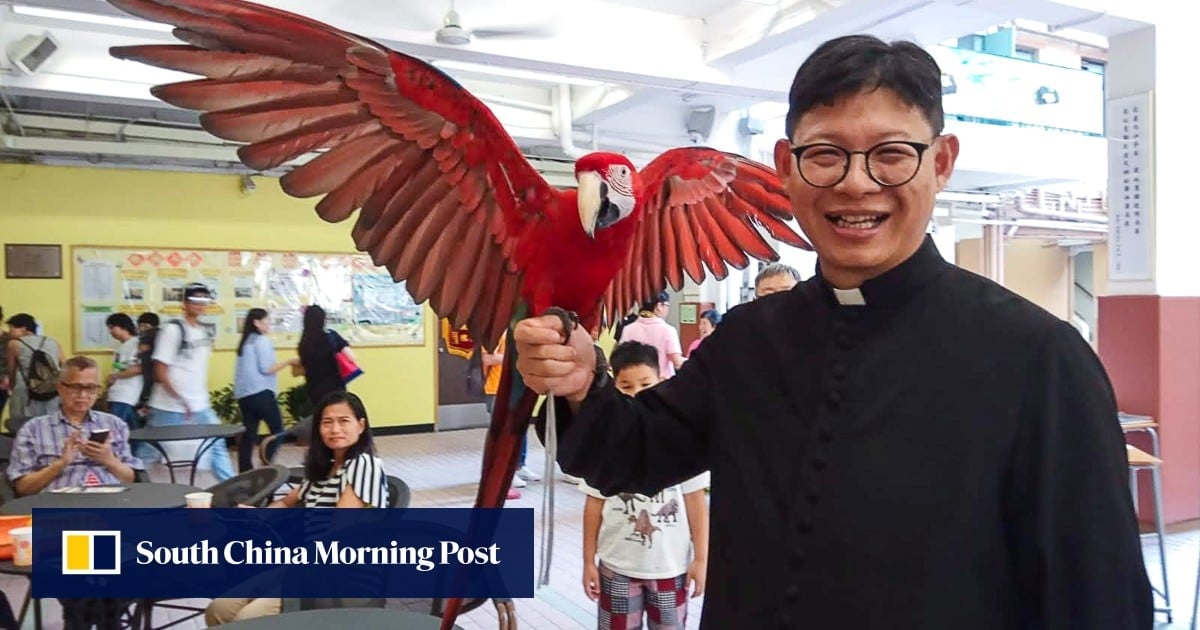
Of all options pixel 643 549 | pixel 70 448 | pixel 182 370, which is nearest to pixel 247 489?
pixel 70 448

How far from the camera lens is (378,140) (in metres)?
0.91

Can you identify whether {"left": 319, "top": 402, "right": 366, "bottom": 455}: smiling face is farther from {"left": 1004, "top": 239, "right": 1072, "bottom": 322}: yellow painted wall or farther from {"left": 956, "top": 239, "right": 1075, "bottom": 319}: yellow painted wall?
{"left": 1004, "top": 239, "right": 1072, "bottom": 322}: yellow painted wall

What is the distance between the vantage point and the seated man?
296 cm

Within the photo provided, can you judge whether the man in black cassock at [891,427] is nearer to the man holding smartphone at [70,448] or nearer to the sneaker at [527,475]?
the man holding smartphone at [70,448]

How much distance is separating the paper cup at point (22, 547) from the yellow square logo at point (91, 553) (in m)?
0.09

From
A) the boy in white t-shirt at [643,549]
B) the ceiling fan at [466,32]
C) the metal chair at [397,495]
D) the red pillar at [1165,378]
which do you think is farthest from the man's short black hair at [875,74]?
the red pillar at [1165,378]

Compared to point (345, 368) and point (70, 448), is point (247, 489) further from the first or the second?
point (345, 368)

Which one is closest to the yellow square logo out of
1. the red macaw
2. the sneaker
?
the red macaw

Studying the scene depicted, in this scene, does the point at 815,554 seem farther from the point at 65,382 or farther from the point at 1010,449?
the point at 65,382

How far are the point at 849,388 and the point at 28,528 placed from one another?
2485mm

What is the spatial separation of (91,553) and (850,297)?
2.50 metres

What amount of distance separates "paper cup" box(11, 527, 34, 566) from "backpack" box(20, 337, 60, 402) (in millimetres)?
3056

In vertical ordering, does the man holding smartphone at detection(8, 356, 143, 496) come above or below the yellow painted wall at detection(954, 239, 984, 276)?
below

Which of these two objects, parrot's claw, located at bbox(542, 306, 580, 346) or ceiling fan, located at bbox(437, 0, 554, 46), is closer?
parrot's claw, located at bbox(542, 306, 580, 346)
